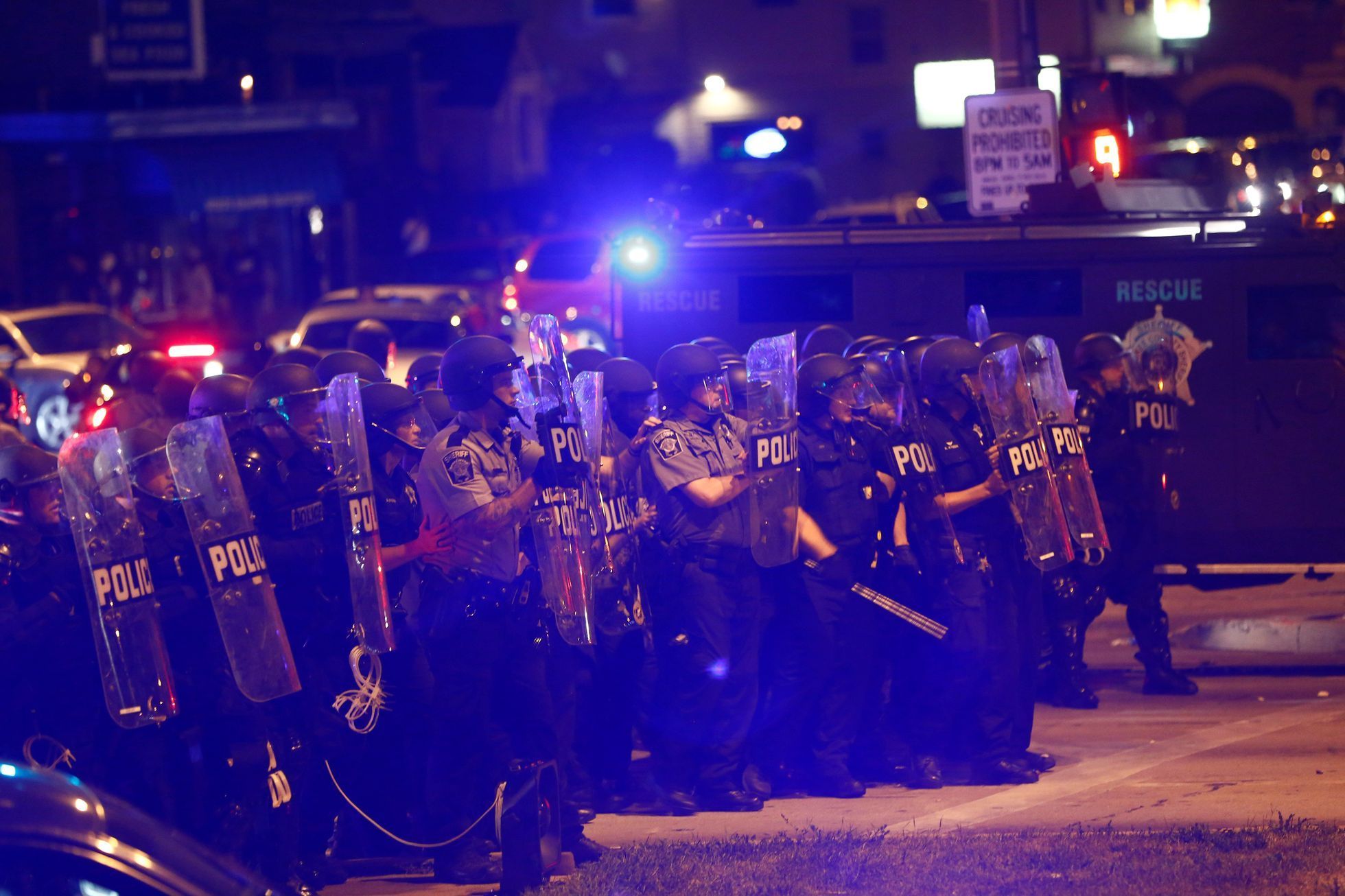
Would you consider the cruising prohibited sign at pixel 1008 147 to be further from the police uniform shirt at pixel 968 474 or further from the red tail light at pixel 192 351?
the red tail light at pixel 192 351

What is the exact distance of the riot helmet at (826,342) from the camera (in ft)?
34.3

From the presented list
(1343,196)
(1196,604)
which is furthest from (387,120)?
(1196,604)

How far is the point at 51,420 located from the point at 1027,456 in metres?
15.4

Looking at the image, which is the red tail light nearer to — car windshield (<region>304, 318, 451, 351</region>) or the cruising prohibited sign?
car windshield (<region>304, 318, 451, 351</region>)

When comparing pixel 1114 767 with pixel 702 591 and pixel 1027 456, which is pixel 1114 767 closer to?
pixel 1027 456

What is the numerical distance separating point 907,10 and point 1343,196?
105ft

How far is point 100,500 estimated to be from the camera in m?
6.58

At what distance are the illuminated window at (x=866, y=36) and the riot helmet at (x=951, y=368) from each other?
40.9 m

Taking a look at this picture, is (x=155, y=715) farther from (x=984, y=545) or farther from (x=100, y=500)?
(x=984, y=545)

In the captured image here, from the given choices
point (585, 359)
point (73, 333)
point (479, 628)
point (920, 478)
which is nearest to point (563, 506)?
point (479, 628)

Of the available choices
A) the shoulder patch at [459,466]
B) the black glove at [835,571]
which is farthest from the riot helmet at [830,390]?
the shoulder patch at [459,466]

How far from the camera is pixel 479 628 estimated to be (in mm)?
7051

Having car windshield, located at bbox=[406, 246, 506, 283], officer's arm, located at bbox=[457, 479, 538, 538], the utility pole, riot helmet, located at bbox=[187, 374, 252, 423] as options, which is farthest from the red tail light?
officer's arm, located at bbox=[457, 479, 538, 538]

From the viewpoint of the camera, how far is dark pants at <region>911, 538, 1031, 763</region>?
27.7 ft
